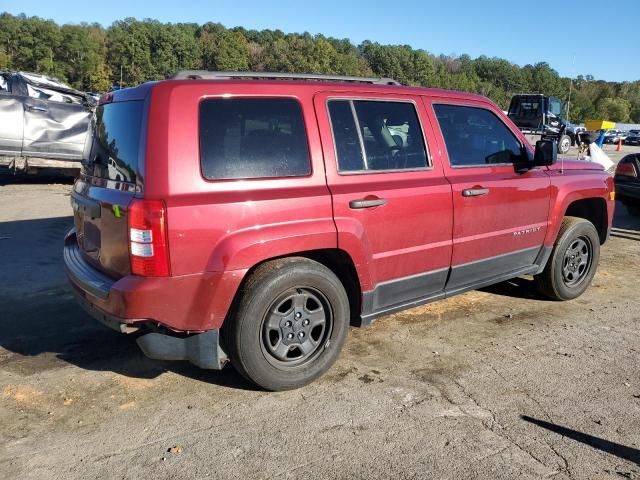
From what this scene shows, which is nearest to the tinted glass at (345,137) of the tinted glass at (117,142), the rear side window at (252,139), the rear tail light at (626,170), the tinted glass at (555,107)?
the rear side window at (252,139)

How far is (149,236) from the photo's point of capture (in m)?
2.89

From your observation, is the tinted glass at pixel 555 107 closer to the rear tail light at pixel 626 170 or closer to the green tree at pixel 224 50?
the rear tail light at pixel 626 170

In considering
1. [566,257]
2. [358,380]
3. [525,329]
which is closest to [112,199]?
[358,380]

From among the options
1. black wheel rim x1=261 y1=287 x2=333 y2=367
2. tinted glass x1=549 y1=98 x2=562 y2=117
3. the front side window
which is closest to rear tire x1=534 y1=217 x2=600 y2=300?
the front side window

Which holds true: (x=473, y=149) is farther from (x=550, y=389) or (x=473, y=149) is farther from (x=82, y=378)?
(x=82, y=378)

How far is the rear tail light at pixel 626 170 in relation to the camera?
9.02 m

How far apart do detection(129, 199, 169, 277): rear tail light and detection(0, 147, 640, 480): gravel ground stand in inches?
35.9

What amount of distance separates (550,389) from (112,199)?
2923 millimetres

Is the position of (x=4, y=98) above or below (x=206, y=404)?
above

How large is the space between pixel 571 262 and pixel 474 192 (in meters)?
1.78

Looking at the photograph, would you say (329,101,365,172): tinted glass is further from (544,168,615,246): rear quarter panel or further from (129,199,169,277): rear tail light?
(544,168,615,246): rear quarter panel

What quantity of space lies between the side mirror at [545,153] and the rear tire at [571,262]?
2.62 feet

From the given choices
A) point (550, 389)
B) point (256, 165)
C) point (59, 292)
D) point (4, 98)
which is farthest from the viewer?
point (4, 98)

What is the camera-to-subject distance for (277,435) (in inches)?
119
